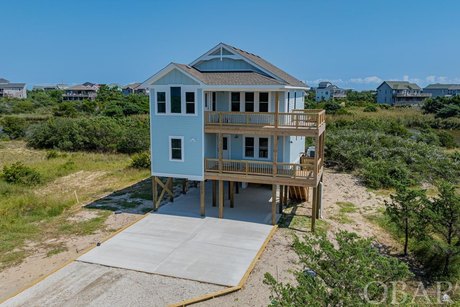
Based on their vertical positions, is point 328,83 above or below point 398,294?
above

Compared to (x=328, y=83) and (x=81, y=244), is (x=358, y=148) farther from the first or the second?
(x=328, y=83)

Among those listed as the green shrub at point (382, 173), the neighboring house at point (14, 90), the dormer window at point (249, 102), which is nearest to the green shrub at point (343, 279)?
the dormer window at point (249, 102)

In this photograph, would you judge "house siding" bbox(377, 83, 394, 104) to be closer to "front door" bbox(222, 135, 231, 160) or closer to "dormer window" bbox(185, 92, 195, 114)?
"front door" bbox(222, 135, 231, 160)

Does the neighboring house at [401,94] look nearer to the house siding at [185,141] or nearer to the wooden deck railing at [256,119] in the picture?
the wooden deck railing at [256,119]

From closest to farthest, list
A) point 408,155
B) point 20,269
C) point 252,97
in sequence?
point 20,269, point 252,97, point 408,155

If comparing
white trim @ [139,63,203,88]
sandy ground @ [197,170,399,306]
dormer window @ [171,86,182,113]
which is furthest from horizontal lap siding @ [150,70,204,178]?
sandy ground @ [197,170,399,306]

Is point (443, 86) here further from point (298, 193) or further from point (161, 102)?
point (161, 102)

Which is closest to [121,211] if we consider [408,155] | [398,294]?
[398,294]
